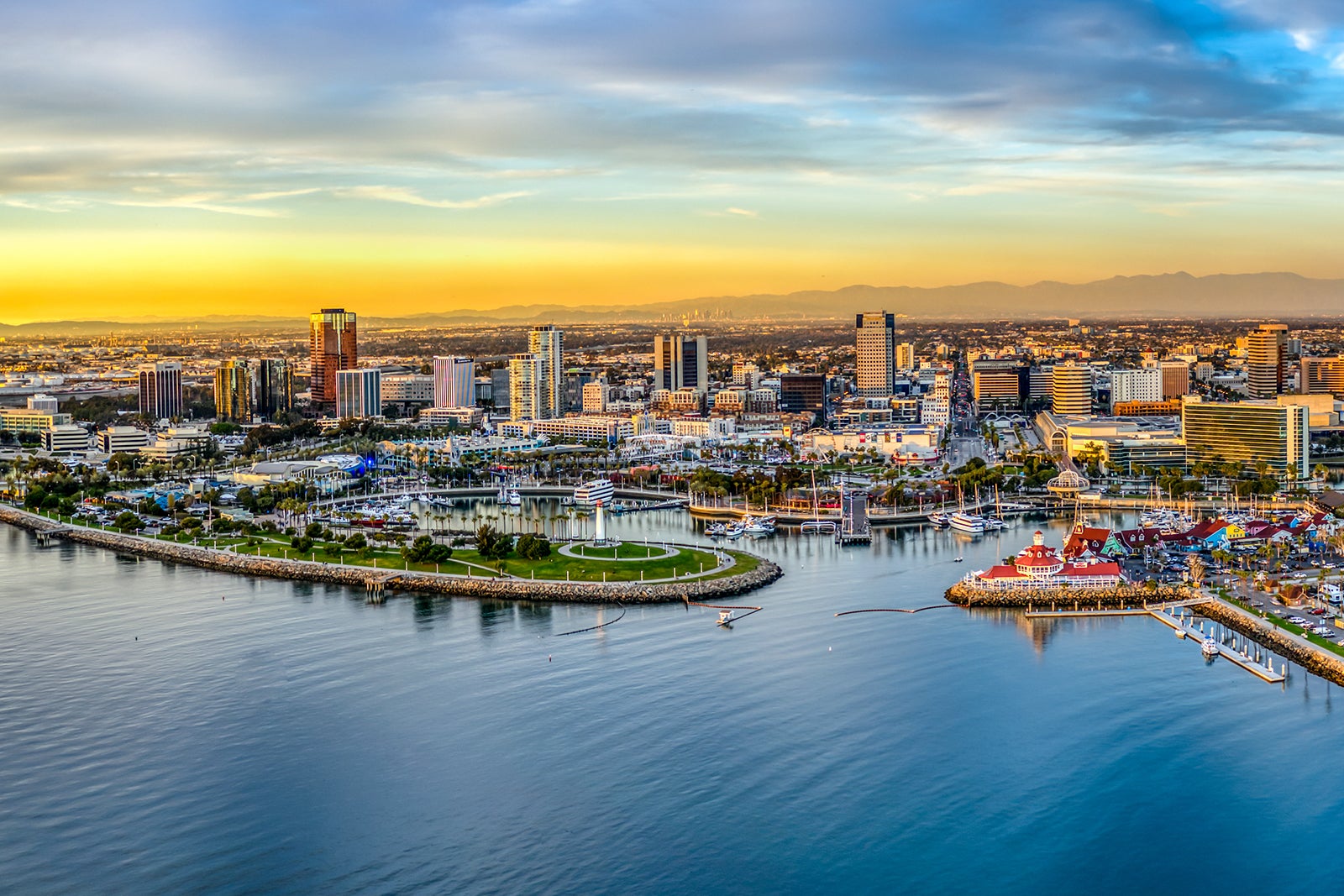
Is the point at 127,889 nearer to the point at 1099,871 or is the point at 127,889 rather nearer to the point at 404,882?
the point at 404,882

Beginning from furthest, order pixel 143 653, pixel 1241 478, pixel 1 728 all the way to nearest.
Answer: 1. pixel 1241 478
2. pixel 143 653
3. pixel 1 728

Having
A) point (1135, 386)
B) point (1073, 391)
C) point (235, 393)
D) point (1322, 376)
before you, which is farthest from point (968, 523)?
point (1322, 376)

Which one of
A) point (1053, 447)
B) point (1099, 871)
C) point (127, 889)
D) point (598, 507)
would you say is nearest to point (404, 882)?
point (127, 889)

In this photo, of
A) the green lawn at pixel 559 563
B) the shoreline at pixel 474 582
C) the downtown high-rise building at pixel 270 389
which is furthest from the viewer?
the downtown high-rise building at pixel 270 389

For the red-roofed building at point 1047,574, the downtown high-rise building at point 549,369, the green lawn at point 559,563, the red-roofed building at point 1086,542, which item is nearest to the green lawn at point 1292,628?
the red-roofed building at point 1047,574

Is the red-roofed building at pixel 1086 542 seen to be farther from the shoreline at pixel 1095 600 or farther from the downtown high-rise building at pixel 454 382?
the downtown high-rise building at pixel 454 382

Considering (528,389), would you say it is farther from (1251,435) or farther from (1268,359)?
(1268,359)

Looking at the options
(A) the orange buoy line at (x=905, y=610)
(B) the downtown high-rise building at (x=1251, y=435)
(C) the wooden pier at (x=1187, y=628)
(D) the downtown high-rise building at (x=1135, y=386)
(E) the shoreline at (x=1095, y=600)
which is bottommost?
(C) the wooden pier at (x=1187, y=628)
